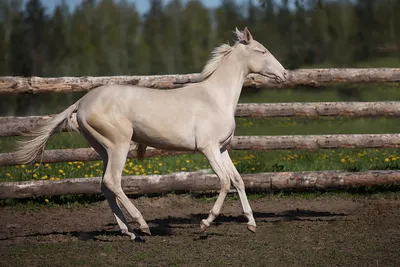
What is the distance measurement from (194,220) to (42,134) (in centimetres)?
216

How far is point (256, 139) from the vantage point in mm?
9656

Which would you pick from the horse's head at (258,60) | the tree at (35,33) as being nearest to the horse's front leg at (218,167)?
the horse's head at (258,60)

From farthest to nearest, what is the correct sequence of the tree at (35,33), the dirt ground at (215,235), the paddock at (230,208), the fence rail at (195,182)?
the tree at (35,33)
the fence rail at (195,182)
the paddock at (230,208)
the dirt ground at (215,235)

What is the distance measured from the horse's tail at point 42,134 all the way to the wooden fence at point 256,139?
1.71 m

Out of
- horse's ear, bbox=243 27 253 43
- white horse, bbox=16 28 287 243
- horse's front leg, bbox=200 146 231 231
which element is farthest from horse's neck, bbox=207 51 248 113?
horse's front leg, bbox=200 146 231 231

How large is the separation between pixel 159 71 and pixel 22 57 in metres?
3.63

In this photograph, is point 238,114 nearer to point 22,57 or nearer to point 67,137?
point 67,137

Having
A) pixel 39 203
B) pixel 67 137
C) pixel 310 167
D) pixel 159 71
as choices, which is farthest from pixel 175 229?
pixel 159 71

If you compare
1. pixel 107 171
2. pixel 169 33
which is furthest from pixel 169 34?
pixel 107 171

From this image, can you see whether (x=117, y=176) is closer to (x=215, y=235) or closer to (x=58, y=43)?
(x=215, y=235)

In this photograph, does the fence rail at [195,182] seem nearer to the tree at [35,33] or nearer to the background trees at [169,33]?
the background trees at [169,33]

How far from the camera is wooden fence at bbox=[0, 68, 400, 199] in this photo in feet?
30.3

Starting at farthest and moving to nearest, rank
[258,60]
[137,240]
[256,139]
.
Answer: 1. [256,139]
2. [258,60]
3. [137,240]

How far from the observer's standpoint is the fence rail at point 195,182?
922cm
